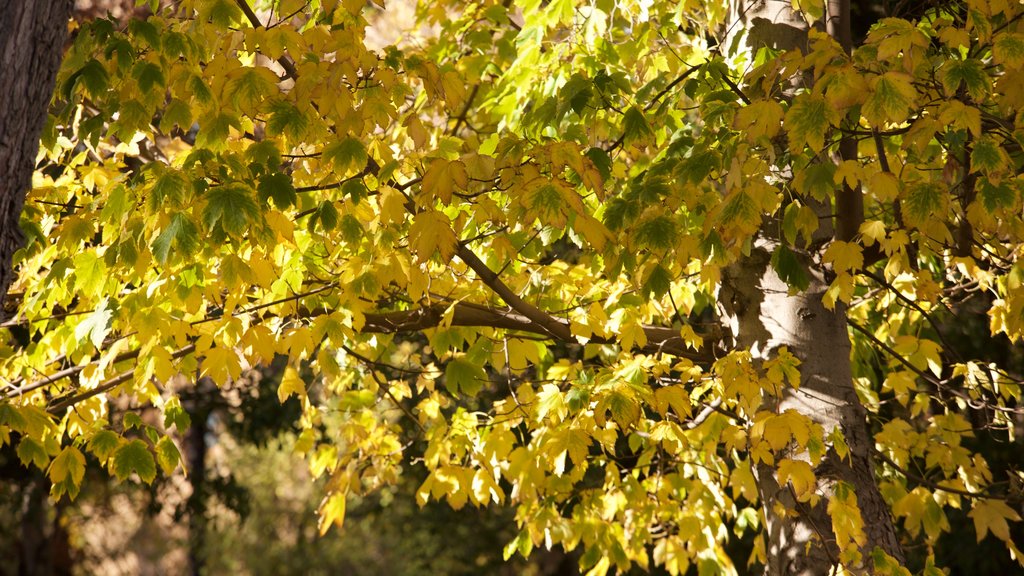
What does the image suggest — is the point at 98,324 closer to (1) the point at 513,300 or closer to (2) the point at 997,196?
(1) the point at 513,300

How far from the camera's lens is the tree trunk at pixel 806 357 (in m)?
3.84

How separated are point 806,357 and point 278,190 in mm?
2276

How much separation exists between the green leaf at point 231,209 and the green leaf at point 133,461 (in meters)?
1.47

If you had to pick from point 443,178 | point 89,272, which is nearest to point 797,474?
point 443,178

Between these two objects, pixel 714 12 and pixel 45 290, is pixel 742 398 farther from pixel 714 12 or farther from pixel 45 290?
pixel 45 290

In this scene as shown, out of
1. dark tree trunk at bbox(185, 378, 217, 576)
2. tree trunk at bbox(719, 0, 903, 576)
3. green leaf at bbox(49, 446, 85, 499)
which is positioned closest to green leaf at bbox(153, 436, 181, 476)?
green leaf at bbox(49, 446, 85, 499)

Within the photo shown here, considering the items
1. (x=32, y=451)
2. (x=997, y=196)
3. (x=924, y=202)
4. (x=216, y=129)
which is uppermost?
(x=216, y=129)

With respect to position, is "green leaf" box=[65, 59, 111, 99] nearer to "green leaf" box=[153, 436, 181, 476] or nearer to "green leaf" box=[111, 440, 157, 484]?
"green leaf" box=[111, 440, 157, 484]

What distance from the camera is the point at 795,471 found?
11.6 ft

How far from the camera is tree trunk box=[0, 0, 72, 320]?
2342 mm

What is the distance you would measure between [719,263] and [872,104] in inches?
29.2

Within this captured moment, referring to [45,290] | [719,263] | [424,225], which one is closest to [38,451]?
[45,290]

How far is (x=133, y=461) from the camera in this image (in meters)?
3.89

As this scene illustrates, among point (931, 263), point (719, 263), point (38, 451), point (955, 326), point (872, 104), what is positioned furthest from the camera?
point (955, 326)
